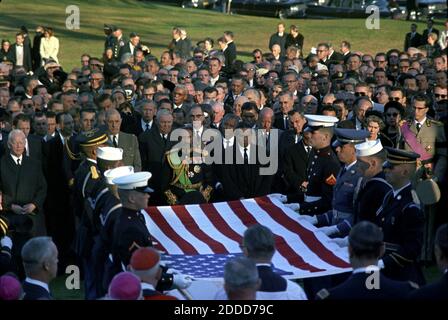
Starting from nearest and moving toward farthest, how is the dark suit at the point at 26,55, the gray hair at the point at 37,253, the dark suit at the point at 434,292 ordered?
the dark suit at the point at 434,292, the gray hair at the point at 37,253, the dark suit at the point at 26,55

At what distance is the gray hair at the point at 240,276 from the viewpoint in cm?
612

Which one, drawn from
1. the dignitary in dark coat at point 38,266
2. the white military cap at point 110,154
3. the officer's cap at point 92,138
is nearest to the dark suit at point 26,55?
the officer's cap at point 92,138

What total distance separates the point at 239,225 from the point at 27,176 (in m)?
2.73

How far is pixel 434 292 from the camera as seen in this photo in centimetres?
626

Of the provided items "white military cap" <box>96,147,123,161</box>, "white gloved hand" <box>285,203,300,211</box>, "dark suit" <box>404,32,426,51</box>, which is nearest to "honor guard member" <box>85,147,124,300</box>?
"white military cap" <box>96,147,123,161</box>

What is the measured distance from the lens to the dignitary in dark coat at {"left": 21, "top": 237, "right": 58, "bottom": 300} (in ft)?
22.6

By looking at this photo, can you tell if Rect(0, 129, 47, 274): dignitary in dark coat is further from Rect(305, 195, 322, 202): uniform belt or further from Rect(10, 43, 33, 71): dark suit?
Rect(10, 43, 33, 71): dark suit

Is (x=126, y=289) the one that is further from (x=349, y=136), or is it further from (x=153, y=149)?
(x=153, y=149)

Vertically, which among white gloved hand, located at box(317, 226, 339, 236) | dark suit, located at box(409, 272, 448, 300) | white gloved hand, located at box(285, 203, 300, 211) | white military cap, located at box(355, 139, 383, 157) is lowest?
white gloved hand, located at box(285, 203, 300, 211)

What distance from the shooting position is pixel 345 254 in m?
8.63

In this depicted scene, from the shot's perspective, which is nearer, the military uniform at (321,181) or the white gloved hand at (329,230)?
the white gloved hand at (329,230)

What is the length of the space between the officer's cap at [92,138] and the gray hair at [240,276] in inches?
161

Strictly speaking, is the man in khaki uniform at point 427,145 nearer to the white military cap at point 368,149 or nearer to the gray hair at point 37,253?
the white military cap at point 368,149

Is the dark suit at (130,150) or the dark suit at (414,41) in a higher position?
the dark suit at (130,150)
